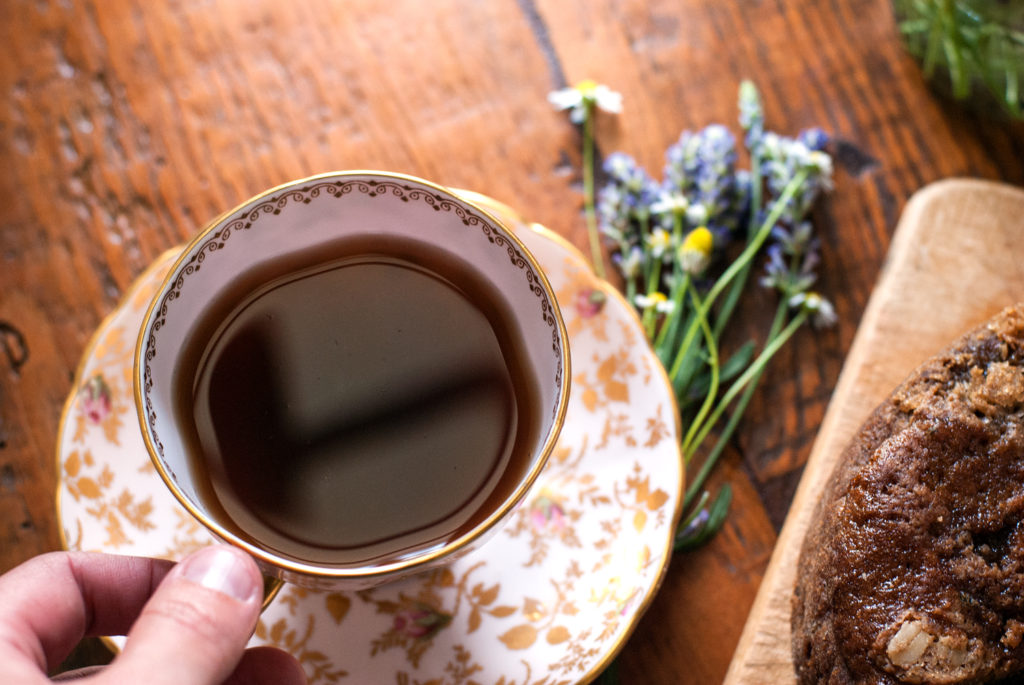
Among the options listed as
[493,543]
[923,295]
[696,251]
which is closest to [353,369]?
[493,543]

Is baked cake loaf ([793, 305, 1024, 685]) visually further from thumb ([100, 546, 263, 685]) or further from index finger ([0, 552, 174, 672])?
index finger ([0, 552, 174, 672])

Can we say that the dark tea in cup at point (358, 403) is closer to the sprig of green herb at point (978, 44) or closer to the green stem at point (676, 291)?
the green stem at point (676, 291)

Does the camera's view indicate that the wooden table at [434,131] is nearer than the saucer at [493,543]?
No

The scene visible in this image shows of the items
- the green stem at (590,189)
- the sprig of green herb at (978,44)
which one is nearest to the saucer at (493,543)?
the green stem at (590,189)

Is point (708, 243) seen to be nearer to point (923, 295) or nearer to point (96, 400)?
point (923, 295)

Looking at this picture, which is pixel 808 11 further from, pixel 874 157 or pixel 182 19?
pixel 182 19

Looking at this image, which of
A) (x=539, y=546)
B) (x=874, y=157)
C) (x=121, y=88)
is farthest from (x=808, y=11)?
(x=121, y=88)

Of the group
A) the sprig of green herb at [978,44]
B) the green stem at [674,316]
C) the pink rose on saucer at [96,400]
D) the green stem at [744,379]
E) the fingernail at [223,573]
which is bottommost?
the green stem at [744,379]
